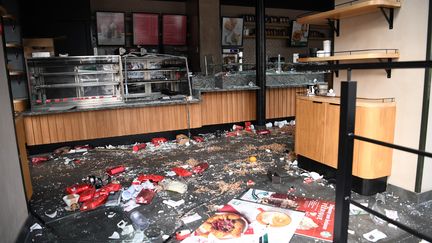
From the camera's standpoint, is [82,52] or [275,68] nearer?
[82,52]

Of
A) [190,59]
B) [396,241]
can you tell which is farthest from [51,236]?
[190,59]

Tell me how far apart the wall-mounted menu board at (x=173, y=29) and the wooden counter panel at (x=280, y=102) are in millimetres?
2922

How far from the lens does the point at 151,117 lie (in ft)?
17.2

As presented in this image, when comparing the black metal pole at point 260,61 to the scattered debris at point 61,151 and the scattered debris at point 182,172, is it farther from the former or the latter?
the scattered debris at point 61,151

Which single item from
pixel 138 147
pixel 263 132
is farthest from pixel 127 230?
pixel 263 132

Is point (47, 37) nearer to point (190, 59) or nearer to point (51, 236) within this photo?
point (190, 59)

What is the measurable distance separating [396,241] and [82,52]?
21.9 feet

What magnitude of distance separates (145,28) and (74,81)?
2.97 m

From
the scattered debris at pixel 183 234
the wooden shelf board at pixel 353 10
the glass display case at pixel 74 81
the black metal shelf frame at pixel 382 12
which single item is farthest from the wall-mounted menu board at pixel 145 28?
the scattered debris at pixel 183 234

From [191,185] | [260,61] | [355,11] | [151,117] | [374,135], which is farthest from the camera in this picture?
[260,61]

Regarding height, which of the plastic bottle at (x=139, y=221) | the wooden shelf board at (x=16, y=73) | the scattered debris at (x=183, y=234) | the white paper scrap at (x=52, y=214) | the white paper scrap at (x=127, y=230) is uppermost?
the wooden shelf board at (x=16, y=73)

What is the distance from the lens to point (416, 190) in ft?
9.05

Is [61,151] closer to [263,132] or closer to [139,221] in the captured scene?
[139,221]

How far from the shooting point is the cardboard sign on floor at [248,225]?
2232 mm
